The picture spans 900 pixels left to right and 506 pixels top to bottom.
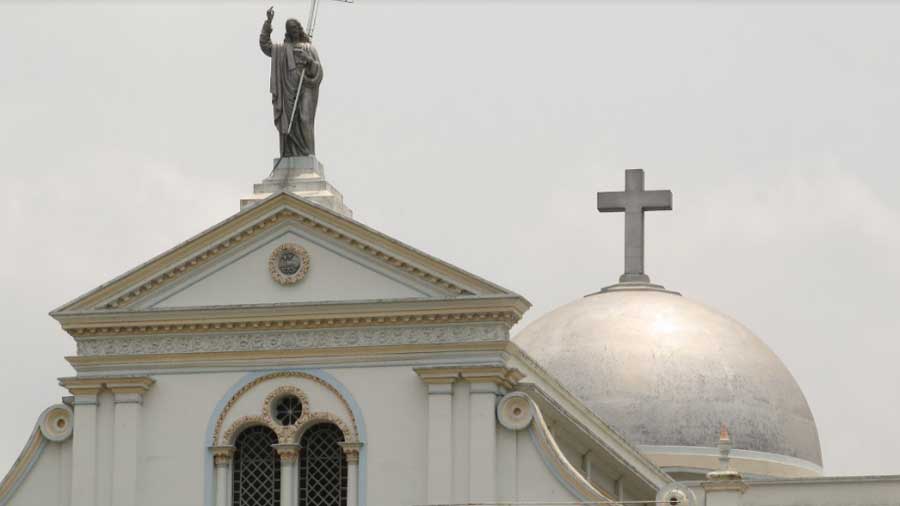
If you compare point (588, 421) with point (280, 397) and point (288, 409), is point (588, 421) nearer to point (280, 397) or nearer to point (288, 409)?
point (288, 409)

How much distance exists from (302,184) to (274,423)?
458 cm

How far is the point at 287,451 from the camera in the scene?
53000 mm

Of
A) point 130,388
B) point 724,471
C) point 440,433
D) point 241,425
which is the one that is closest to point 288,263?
point 241,425

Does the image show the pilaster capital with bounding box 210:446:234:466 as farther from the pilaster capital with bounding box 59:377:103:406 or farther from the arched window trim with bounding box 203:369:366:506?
the pilaster capital with bounding box 59:377:103:406

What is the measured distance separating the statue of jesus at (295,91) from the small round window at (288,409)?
4770 millimetres

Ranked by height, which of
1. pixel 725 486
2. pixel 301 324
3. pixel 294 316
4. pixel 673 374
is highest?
pixel 673 374

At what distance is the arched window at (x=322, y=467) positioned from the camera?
2089 inches

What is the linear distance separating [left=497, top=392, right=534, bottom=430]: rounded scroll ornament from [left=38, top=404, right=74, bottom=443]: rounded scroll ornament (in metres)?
8.01

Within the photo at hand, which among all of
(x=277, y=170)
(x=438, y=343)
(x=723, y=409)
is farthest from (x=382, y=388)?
(x=723, y=409)

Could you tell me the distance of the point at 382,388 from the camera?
53.0 meters

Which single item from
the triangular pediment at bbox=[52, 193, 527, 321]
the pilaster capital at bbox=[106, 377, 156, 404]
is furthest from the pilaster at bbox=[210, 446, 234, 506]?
the triangular pediment at bbox=[52, 193, 527, 321]

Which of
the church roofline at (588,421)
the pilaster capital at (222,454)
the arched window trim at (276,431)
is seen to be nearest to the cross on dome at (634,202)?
the church roofline at (588,421)

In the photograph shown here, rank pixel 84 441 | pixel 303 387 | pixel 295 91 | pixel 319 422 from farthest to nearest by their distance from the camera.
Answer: pixel 295 91
pixel 84 441
pixel 303 387
pixel 319 422

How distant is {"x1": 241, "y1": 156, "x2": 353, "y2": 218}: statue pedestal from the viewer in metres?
54.7
